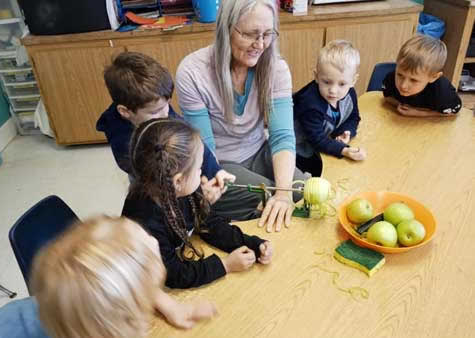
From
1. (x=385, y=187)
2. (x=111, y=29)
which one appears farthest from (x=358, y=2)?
(x=385, y=187)

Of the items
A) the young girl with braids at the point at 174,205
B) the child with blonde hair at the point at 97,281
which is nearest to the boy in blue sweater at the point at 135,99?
the young girl with braids at the point at 174,205

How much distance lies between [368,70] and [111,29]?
5.66 feet

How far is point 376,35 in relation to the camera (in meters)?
2.57

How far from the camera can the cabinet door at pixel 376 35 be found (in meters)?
2.53

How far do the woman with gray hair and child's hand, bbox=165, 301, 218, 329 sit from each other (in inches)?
21.1

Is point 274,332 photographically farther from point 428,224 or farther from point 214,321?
point 428,224

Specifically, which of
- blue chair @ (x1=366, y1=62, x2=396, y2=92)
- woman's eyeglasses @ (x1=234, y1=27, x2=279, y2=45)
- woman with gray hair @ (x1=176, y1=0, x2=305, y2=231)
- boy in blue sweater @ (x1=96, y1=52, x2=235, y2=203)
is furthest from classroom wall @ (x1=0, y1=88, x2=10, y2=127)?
blue chair @ (x1=366, y1=62, x2=396, y2=92)

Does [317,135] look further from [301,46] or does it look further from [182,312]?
[301,46]

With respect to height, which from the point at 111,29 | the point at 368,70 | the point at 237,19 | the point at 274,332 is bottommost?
the point at 368,70

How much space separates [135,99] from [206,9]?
136 cm

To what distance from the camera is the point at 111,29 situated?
245 cm

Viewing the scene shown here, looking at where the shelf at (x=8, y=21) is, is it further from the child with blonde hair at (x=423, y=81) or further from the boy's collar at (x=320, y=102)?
the child with blonde hair at (x=423, y=81)

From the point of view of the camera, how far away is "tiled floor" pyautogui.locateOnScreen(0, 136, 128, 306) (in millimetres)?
2273

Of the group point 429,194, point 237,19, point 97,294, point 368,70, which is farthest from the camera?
point 368,70
